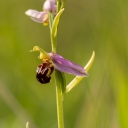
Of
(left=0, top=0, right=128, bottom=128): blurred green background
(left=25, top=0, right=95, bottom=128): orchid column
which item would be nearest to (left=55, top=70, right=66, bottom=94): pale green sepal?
(left=25, top=0, right=95, bottom=128): orchid column

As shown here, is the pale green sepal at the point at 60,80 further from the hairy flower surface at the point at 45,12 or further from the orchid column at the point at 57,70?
the hairy flower surface at the point at 45,12

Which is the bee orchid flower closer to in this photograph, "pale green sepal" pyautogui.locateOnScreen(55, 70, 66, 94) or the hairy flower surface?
"pale green sepal" pyautogui.locateOnScreen(55, 70, 66, 94)

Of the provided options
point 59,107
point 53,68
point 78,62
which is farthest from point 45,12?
point 78,62

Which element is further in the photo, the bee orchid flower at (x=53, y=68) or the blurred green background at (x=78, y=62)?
the blurred green background at (x=78, y=62)

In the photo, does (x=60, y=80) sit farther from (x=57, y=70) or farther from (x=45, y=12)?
(x=45, y=12)

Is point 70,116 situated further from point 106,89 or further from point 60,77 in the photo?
point 60,77

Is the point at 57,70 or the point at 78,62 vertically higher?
the point at 57,70

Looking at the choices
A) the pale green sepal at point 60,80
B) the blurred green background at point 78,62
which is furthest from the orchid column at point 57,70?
the blurred green background at point 78,62
